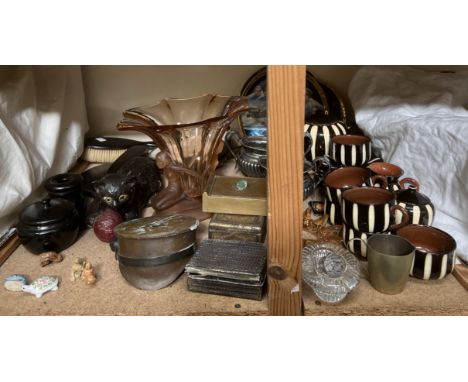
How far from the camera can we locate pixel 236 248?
2.71ft

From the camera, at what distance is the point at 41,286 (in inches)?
31.1

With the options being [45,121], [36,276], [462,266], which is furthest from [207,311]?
[45,121]

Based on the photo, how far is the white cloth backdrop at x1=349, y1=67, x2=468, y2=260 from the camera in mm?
908

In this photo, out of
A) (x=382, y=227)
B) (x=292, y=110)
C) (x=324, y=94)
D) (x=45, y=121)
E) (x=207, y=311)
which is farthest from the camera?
(x=324, y=94)

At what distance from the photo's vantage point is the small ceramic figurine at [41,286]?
A: 785mm

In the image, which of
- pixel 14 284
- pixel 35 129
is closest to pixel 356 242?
pixel 14 284

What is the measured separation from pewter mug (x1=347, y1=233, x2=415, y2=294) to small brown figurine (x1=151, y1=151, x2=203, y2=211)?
426 mm

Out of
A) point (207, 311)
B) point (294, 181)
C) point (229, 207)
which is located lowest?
point (207, 311)

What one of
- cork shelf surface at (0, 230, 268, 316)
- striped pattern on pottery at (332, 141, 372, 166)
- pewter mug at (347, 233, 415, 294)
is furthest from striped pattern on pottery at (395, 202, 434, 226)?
cork shelf surface at (0, 230, 268, 316)

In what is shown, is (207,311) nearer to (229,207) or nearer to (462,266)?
(229,207)

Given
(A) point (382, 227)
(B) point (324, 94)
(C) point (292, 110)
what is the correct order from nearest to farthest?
(C) point (292, 110)
(A) point (382, 227)
(B) point (324, 94)

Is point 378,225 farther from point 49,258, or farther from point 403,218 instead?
point 49,258

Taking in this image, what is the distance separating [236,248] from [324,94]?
2.25ft

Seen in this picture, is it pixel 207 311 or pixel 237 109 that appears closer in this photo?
pixel 207 311
